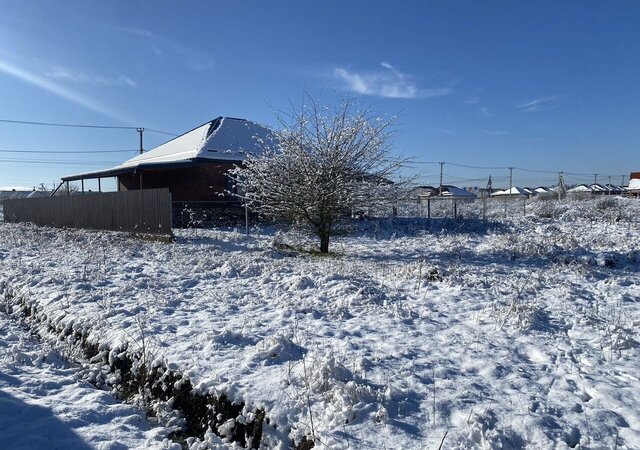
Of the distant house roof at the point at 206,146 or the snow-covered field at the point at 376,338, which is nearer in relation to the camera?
the snow-covered field at the point at 376,338

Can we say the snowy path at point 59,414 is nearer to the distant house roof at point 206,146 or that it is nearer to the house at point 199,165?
the house at point 199,165

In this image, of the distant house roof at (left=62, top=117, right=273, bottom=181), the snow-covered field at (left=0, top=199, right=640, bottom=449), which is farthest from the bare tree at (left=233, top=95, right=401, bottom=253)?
the distant house roof at (left=62, top=117, right=273, bottom=181)

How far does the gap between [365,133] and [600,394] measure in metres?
9.01

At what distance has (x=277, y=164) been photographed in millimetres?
11945

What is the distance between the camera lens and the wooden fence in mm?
15125

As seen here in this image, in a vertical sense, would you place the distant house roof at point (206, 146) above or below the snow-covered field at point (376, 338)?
above

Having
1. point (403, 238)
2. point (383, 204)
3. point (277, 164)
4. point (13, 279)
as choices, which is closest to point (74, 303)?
point (13, 279)

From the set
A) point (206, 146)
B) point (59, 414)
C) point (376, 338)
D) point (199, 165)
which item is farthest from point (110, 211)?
point (376, 338)

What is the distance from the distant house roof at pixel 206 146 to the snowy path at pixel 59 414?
16.5 metres

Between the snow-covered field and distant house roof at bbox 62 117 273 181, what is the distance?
11496 mm

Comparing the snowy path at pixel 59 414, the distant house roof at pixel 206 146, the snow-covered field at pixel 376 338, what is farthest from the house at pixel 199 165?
the snowy path at pixel 59 414

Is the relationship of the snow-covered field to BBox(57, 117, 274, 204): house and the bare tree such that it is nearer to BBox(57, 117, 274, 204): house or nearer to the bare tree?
the bare tree

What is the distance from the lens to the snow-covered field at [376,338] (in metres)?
3.42

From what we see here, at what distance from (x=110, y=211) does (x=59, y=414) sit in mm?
15747
